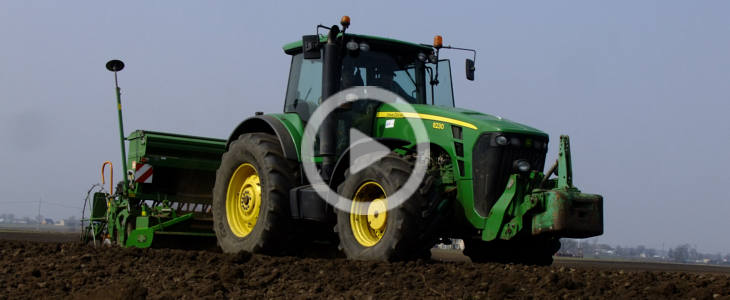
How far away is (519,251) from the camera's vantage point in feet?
28.0

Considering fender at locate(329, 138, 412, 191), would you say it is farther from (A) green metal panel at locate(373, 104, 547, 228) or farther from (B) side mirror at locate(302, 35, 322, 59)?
(B) side mirror at locate(302, 35, 322, 59)

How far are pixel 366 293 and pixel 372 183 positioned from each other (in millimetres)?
1966

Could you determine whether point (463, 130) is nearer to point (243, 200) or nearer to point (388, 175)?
point (388, 175)

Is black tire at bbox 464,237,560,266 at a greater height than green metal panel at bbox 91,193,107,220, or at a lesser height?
lesser

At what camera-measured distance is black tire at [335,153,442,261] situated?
7035mm

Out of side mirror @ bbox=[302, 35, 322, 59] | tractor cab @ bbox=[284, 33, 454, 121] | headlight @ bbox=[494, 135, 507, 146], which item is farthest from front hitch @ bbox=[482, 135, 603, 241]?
side mirror @ bbox=[302, 35, 322, 59]

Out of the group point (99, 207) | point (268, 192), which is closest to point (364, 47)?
point (268, 192)

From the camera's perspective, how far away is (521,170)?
7.66 m

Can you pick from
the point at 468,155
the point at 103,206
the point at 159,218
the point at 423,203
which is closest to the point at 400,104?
the point at 468,155

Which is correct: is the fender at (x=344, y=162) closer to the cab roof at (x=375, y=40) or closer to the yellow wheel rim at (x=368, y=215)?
the yellow wheel rim at (x=368, y=215)

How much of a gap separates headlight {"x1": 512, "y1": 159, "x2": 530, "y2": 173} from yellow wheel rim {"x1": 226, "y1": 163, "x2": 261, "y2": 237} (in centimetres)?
284
